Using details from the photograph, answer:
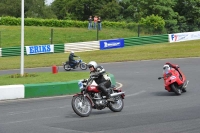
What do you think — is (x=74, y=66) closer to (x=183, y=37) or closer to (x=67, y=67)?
(x=67, y=67)

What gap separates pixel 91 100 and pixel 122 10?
6355cm

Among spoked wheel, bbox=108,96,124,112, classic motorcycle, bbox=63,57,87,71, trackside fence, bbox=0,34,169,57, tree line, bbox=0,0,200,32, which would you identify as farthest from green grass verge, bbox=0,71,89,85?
tree line, bbox=0,0,200,32

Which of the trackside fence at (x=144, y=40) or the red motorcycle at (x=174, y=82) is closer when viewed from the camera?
the red motorcycle at (x=174, y=82)

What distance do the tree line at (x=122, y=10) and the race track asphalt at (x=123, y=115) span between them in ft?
111

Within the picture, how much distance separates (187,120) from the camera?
11898mm

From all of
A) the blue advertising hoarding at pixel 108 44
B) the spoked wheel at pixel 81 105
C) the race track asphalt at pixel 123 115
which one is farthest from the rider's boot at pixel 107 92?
the blue advertising hoarding at pixel 108 44

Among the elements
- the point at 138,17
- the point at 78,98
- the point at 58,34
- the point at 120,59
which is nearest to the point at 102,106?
the point at 78,98

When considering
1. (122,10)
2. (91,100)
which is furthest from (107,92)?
(122,10)

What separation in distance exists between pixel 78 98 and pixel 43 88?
4828 millimetres

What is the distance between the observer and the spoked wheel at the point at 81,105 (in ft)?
41.6

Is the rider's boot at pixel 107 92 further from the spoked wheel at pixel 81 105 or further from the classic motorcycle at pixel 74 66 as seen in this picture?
the classic motorcycle at pixel 74 66

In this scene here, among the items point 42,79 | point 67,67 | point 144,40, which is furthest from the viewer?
point 144,40

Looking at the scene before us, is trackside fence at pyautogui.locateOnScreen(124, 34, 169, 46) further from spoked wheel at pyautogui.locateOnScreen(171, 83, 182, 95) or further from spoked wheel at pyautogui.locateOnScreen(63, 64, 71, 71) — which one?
spoked wheel at pyautogui.locateOnScreen(171, 83, 182, 95)

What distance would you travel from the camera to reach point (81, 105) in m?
12.8
